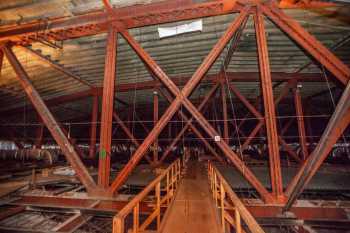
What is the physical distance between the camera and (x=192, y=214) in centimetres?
427

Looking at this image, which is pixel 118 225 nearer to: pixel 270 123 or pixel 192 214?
pixel 192 214

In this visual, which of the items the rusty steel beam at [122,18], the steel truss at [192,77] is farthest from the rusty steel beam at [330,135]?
the rusty steel beam at [122,18]

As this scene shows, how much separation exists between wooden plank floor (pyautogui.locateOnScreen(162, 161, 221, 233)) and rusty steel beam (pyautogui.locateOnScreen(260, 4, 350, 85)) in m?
4.41

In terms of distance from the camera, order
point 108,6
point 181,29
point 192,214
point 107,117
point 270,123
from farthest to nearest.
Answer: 1. point 181,29
2. point 108,6
3. point 107,117
4. point 270,123
5. point 192,214

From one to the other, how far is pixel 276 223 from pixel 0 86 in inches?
531

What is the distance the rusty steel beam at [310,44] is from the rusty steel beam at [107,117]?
176 inches

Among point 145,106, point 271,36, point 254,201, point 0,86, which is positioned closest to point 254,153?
point 145,106

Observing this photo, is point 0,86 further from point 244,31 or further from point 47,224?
point 244,31

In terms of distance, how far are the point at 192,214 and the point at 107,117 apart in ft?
11.3

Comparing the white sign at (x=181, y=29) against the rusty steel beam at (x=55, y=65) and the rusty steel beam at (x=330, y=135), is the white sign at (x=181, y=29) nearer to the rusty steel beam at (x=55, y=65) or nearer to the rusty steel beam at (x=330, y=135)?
the rusty steel beam at (x=330, y=135)

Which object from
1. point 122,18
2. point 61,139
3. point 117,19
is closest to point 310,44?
point 122,18

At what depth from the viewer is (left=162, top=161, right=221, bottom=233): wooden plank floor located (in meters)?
3.62

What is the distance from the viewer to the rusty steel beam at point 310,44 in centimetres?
438

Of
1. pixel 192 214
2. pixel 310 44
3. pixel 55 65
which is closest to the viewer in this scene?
pixel 192 214
